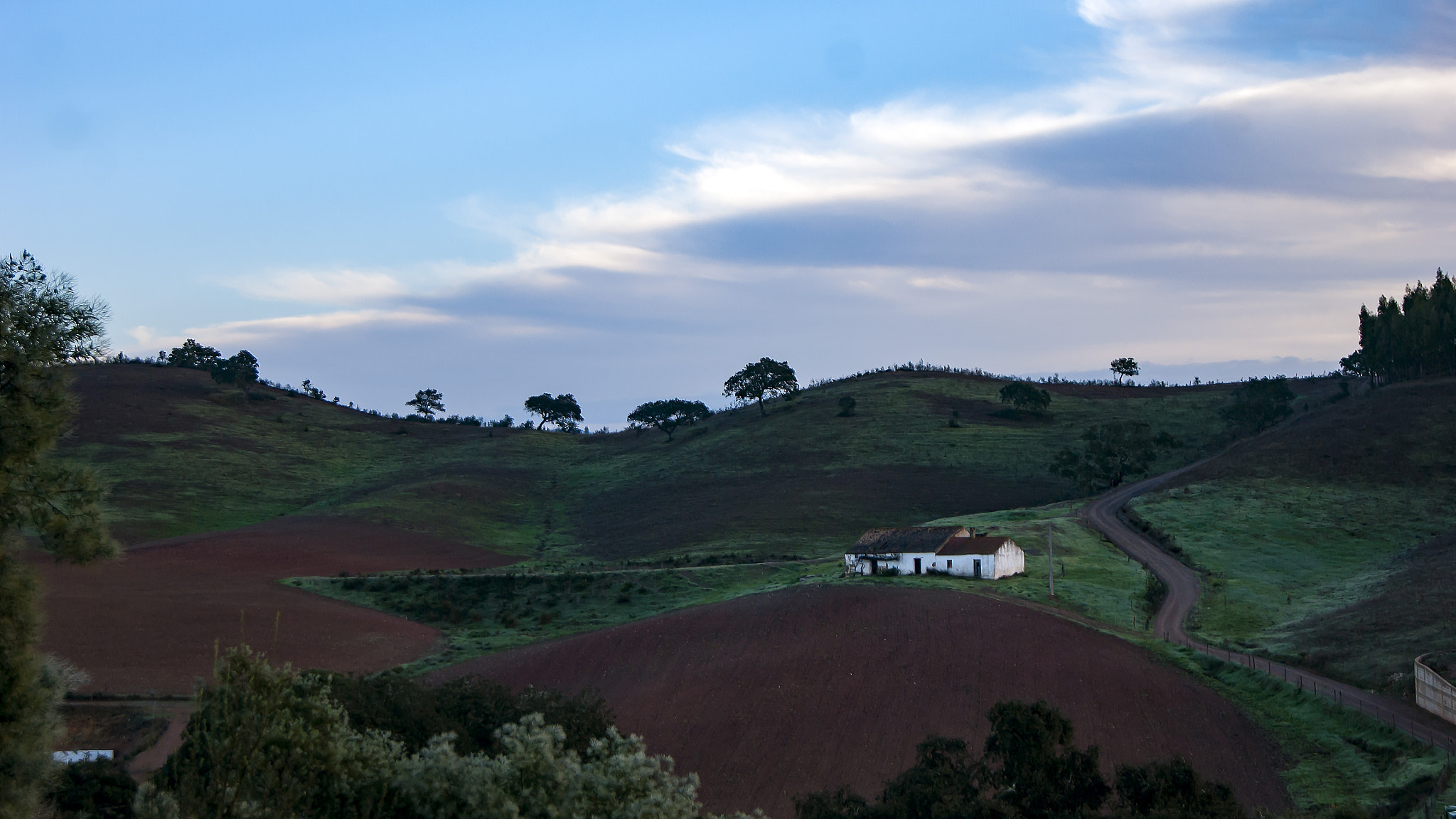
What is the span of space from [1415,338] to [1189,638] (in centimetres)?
9430

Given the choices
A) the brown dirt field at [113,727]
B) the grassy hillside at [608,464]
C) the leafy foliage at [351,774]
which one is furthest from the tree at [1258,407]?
the leafy foliage at [351,774]

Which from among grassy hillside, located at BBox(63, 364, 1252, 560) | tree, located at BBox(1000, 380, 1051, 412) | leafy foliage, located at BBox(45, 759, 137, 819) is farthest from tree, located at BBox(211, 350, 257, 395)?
leafy foliage, located at BBox(45, 759, 137, 819)

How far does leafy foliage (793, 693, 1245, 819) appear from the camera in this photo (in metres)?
22.9

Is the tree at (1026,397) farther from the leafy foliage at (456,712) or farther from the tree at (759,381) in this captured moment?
the leafy foliage at (456,712)

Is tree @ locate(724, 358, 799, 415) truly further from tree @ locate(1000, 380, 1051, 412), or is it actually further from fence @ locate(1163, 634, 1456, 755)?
fence @ locate(1163, 634, 1456, 755)

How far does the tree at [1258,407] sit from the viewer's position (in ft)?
412

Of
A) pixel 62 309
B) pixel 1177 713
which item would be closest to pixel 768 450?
pixel 1177 713

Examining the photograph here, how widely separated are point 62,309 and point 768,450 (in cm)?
10624

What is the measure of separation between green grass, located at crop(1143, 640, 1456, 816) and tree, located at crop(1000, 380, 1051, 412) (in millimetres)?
93475

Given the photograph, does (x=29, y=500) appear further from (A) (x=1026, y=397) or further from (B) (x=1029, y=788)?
(A) (x=1026, y=397)

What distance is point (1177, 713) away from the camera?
37.4 meters

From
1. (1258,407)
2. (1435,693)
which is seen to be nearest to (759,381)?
(1258,407)

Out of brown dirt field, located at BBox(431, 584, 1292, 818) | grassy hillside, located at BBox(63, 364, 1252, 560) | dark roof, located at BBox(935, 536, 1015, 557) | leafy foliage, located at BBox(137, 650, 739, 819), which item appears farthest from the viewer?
grassy hillside, located at BBox(63, 364, 1252, 560)

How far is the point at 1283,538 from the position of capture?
71.9 meters
